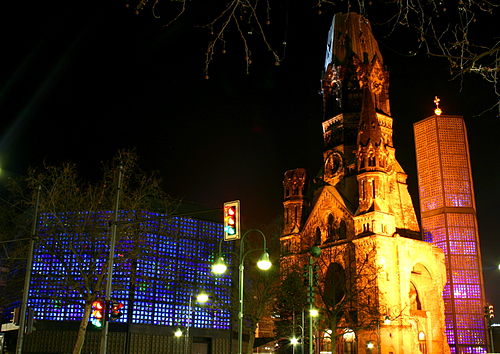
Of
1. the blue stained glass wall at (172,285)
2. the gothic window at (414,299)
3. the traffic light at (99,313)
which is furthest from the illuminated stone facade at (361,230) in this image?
the traffic light at (99,313)

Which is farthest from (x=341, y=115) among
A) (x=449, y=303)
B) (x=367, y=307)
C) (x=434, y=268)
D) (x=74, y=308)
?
(x=449, y=303)

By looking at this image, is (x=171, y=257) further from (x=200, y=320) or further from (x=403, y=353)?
(x=403, y=353)

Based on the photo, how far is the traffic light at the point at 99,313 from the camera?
2050cm

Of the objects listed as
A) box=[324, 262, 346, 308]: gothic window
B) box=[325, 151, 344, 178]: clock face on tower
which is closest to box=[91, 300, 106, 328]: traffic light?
box=[324, 262, 346, 308]: gothic window

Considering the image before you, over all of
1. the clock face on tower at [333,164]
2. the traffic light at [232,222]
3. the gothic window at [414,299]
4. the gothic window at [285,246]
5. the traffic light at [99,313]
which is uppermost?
the clock face on tower at [333,164]

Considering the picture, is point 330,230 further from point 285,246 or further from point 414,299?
point 414,299

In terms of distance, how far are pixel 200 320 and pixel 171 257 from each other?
354 inches

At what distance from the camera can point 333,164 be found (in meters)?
78.3

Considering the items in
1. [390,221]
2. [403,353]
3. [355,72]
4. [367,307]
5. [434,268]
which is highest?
[355,72]

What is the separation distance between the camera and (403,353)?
5784 centimetres

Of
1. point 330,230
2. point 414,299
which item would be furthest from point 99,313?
point 414,299

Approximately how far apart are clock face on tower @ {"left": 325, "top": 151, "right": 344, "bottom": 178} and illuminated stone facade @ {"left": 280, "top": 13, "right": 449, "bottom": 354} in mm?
152

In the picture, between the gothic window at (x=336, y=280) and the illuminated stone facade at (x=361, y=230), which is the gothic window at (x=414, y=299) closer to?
the illuminated stone facade at (x=361, y=230)

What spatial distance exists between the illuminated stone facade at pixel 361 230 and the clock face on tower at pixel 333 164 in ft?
0.50
